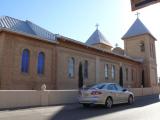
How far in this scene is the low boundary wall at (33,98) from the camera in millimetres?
13164

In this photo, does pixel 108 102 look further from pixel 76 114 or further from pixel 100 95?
pixel 76 114

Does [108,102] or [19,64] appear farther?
[19,64]

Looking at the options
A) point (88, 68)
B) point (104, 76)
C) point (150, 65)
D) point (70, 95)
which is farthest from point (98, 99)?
point (150, 65)

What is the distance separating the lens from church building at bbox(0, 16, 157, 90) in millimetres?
18609

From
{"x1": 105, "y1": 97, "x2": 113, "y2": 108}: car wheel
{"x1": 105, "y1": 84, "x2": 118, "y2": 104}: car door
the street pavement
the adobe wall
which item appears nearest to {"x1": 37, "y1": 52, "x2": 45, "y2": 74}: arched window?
the adobe wall

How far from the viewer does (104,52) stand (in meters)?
30.3

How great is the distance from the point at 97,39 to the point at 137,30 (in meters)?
8.40

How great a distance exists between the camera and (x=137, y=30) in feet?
144

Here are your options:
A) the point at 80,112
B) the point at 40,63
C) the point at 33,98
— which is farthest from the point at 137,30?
the point at 80,112

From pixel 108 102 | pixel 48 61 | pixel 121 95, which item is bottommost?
pixel 108 102

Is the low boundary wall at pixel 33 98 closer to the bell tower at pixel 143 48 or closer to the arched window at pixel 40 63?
the arched window at pixel 40 63

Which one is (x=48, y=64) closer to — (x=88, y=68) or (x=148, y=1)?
(x=88, y=68)

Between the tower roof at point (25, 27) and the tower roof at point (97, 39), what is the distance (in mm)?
19102

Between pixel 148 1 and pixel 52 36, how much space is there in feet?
66.7
